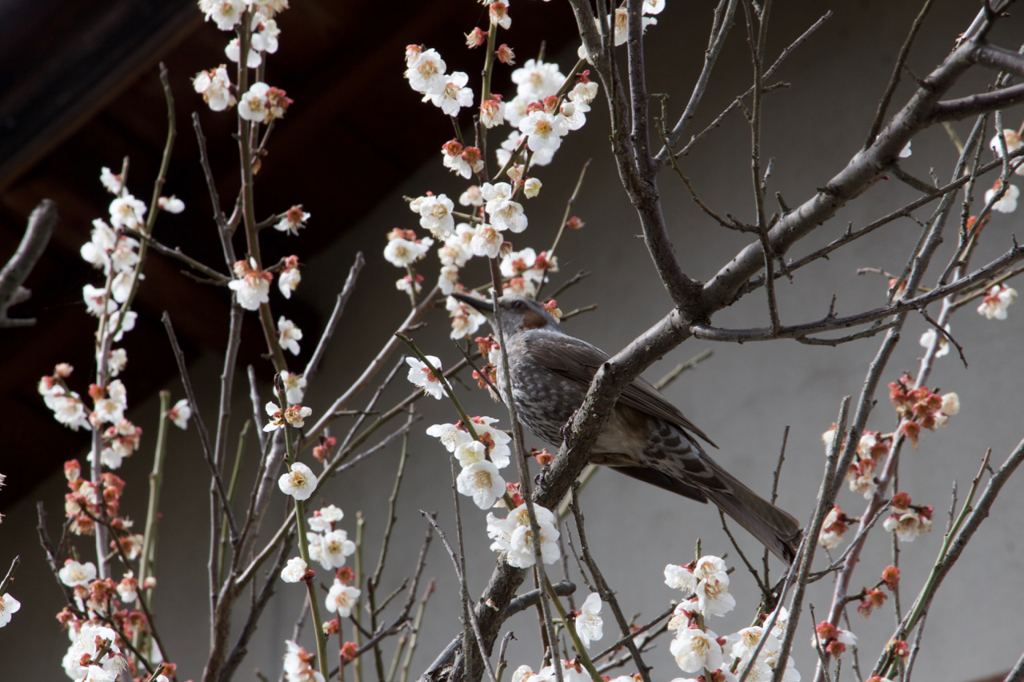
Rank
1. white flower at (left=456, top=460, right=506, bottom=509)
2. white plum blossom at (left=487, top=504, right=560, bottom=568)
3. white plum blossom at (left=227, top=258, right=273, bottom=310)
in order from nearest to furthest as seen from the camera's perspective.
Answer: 1. white plum blossom at (left=487, top=504, right=560, bottom=568)
2. white flower at (left=456, top=460, right=506, bottom=509)
3. white plum blossom at (left=227, top=258, right=273, bottom=310)

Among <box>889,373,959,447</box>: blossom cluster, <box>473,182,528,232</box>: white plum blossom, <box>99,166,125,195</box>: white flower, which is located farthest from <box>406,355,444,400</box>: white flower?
<box>99,166,125,195</box>: white flower

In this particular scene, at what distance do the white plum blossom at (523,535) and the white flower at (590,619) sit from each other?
0.44 feet

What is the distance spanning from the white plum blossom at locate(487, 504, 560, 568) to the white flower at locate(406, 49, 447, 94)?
0.95 meters

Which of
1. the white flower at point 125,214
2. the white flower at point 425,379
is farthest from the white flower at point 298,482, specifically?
the white flower at point 125,214

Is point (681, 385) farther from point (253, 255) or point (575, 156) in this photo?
point (253, 255)

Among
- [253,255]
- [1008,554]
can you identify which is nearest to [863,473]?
[1008,554]

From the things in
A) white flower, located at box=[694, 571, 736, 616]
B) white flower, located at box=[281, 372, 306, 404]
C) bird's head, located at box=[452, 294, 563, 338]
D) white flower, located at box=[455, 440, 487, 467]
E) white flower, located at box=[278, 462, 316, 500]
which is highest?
bird's head, located at box=[452, 294, 563, 338]

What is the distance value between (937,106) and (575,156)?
3.09 m

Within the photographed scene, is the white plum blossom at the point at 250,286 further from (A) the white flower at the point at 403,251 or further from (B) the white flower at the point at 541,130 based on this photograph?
(B) the white flower at the point at 541,130

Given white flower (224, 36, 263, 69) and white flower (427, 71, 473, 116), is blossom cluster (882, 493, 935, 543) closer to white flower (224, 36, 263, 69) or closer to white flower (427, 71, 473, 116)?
white flower (427, 71, 473, 116)

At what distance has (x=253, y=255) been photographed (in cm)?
196

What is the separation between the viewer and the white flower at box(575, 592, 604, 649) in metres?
1.26

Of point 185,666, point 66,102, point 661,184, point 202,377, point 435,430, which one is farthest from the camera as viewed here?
point 202,377

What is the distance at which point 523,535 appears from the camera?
1.18 meters
